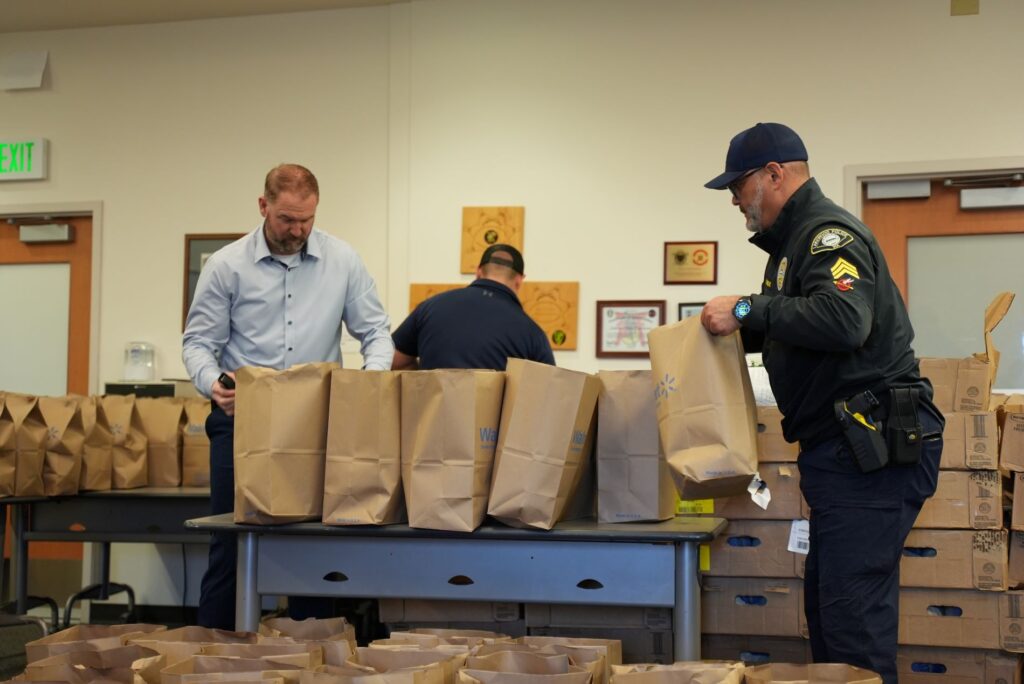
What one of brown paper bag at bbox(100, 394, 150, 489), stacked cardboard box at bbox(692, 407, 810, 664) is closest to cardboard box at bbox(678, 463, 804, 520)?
stacked cardboard box at bbox(692, 407, 810, 664)

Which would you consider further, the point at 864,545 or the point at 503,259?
the point at 503,259

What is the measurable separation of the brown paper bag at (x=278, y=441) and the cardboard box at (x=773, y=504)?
1245 mm

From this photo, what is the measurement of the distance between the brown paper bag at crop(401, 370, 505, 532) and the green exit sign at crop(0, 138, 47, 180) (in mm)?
4036

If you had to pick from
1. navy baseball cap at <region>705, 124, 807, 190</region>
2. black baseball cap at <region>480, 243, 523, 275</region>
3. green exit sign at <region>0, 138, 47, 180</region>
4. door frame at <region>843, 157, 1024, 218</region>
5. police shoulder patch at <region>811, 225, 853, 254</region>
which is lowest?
police shoulder patch at <region>811, 225, 853, 254</region>

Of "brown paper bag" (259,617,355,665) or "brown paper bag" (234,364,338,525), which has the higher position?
"brown paper bag" (234,364,338,525)

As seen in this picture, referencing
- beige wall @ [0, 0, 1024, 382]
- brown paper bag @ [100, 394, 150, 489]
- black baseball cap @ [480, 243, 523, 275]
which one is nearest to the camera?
black baseball cap @ [480, 243, 523, 275]

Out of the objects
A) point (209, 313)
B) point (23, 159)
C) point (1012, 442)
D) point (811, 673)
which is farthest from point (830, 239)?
point (23, 159)

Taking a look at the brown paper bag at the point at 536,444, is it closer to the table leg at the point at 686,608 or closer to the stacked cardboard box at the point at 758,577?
the table leg at the point at 686,608

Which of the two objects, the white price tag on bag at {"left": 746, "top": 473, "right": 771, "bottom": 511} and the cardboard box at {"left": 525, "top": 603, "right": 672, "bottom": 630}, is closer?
the cardboard box at {"left": 525, "top": 603, "right": 672, "bottom": 630}

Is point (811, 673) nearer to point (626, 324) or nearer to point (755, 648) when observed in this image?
point (755, 648)

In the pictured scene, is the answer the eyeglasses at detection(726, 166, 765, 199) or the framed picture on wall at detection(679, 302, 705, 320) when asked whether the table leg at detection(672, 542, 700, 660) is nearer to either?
the eyeglasses at detection(726, 166, 765, 199)

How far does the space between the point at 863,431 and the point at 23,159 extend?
16.3ft

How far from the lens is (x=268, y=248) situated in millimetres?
3201

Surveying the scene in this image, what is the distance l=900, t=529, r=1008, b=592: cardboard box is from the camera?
3.21 metres
